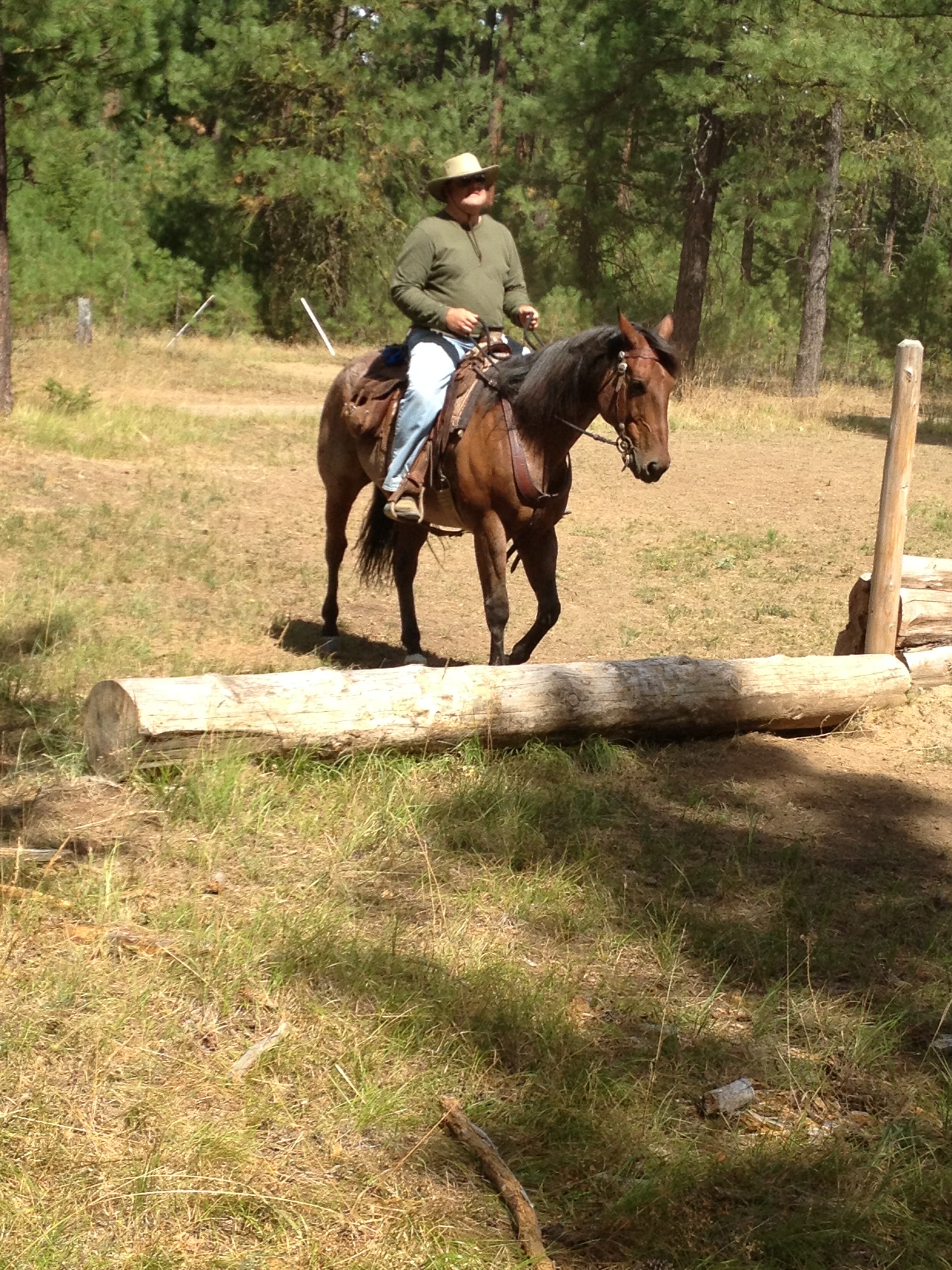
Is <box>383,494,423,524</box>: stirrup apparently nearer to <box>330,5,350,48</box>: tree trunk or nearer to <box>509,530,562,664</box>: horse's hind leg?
<box>509,530,562,664</box>: horse's hind leg

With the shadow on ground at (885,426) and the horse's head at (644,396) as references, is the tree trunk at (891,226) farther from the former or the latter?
the horse's head at (644,396)

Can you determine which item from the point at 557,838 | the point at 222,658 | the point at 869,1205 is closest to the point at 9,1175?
the point at 869,1205

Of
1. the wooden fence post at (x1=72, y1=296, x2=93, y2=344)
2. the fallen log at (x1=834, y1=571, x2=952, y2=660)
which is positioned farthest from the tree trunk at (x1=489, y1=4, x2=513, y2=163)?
the fallen log at (x1=834, y1=571, x2=952, y2=660)

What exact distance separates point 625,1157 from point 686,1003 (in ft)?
2.75

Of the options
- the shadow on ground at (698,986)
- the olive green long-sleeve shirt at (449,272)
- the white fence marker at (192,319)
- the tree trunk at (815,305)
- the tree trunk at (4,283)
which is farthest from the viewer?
the white fence marker at (192,319)

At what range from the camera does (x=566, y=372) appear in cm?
707

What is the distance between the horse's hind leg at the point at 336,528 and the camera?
8.82 meters

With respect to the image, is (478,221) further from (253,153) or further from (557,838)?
(253,153)

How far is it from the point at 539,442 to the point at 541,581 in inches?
32.2

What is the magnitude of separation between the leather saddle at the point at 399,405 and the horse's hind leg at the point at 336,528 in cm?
62

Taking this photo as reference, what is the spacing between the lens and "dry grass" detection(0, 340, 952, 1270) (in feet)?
10.3

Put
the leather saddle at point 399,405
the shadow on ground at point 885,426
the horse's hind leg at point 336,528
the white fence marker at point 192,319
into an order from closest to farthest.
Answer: the leather saddle at point 399,405, the horse's hind leg at point 336,528, the shadow on ground at point 885,426, the white fence marker at point 192,319

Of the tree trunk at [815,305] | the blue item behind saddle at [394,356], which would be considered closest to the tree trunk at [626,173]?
the tree trunk at [815,305]

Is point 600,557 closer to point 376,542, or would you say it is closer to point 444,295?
point 376,542
